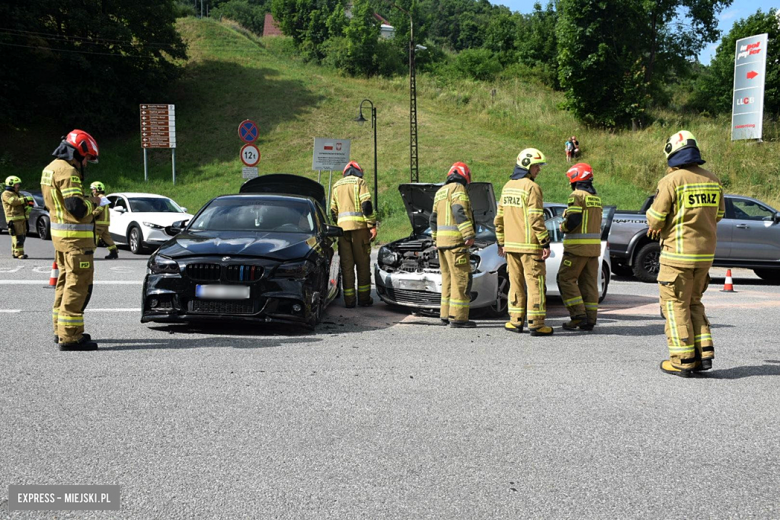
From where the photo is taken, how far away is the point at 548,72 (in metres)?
57.2

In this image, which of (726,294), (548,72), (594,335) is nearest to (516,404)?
(594,335)

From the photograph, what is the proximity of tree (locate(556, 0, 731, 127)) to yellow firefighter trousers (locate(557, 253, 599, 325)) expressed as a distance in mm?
35115

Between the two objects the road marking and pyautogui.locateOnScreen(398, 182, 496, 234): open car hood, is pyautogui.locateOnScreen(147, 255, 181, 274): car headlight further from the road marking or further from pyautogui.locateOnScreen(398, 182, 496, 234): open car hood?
the road marking

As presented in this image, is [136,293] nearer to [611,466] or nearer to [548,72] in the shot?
[611,466]

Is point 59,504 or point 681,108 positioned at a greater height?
point 681,108

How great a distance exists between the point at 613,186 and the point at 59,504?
3196cm

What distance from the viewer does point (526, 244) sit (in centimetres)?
756

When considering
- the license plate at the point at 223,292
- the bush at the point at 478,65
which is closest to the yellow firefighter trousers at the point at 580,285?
the license plate at the point at 223,292

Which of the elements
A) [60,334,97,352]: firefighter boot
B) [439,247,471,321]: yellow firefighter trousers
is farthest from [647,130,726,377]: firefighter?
[60,334,97,352]: firefighter boot

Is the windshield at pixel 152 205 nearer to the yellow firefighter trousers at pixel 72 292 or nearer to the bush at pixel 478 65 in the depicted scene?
the yellow firefighter trousers at pixel 72 292

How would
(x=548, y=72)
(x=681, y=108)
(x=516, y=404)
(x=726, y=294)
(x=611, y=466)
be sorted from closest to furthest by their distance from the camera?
(x=611, y=466) → (x=516, y=404) → (x=726, y=294) → (x=681, y=108) → (x=548, y=72)

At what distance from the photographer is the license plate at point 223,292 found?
6898 mm

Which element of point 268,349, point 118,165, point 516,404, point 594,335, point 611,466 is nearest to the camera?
point 611,466

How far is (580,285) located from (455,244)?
160 cm
